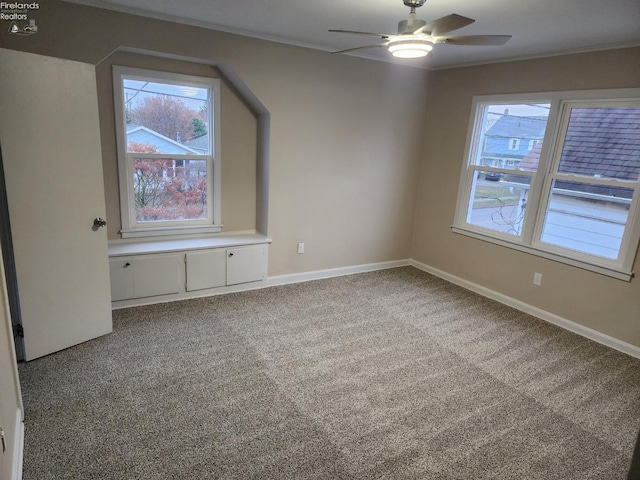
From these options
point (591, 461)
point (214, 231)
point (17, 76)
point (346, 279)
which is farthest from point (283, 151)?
point (591, 461)

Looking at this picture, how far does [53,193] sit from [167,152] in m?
1.37

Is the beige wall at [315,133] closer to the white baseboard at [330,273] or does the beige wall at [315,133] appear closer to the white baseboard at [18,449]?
the white baseboard at [330,273]

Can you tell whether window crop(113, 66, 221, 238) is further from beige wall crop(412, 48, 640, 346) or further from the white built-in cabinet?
beige wall crop(412, 48, 640, 346)

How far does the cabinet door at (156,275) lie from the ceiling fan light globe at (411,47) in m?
2.60

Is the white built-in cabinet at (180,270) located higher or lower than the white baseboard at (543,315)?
higher

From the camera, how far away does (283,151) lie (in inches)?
160

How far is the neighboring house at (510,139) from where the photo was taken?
12.7 feet

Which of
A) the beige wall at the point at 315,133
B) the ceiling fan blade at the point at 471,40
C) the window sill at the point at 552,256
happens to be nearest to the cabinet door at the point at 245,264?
the beige wall at the point at 315,133

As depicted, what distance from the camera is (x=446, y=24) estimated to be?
2074mm

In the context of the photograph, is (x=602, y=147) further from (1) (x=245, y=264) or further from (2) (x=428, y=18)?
(1) (x=245, y=264)

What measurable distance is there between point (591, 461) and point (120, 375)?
2905 millimetres

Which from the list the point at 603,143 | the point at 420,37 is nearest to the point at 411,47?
the point at 420,37

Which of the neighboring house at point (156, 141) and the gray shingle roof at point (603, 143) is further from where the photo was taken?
the neighboring house at point (156, 141)

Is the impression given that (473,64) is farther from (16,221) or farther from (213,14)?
(16,221)
